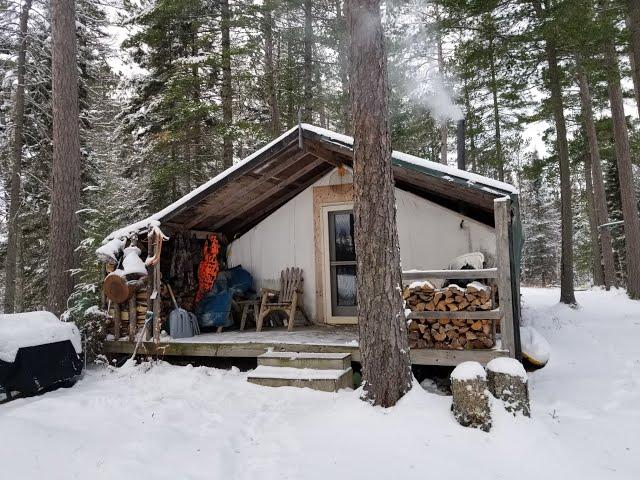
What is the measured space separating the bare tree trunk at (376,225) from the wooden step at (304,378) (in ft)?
2.06

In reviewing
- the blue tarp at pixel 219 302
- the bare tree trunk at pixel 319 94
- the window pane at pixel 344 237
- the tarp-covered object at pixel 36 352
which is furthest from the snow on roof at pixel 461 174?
the bare tree trunk at pixel 319 94

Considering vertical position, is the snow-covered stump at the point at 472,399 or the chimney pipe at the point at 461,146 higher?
the chimney pipe at the point at 461,146

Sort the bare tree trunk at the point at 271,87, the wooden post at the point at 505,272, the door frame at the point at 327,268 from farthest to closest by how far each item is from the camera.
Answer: the bare tree trunk at the point at 271,87
the door frame at the point at 327,268
the wooden post at the point at 505,272

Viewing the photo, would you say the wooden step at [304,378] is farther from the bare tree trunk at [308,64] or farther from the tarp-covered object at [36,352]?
the bare tree trunk at [308,64]

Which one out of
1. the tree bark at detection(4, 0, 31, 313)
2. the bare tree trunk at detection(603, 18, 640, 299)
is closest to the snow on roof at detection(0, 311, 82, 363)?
the tree bark at detection(4, 0, 31, 313)

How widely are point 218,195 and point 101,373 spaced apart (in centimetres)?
286

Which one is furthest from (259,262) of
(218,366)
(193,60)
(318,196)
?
(193,60)

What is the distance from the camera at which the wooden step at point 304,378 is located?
436cm

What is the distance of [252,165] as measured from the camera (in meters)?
5.88

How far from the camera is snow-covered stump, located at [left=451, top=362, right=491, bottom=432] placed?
3400mm

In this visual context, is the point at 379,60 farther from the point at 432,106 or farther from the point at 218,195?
the point at 432,106

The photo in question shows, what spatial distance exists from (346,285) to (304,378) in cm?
268

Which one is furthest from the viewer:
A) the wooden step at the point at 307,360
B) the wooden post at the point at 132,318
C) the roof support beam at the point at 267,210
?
the roof support beam at the point at 267,210

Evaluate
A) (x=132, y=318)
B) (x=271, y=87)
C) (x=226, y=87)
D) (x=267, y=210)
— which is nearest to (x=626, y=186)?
(x=267, y=210)
